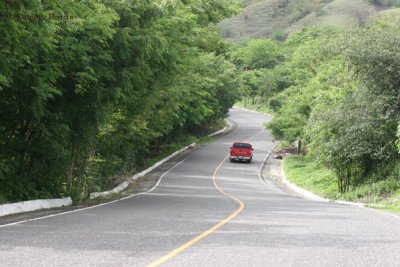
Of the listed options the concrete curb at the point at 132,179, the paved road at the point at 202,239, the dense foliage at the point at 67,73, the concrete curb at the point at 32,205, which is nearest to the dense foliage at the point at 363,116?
the dense foliage at the point at 67,73

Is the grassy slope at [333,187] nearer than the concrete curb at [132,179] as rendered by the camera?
Yes

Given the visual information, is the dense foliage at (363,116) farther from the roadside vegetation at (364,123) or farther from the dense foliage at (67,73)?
the dense foliage at (67,73)

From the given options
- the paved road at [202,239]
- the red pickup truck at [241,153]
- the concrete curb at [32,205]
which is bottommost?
the red pickup truck at [241,153]

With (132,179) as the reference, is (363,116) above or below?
above

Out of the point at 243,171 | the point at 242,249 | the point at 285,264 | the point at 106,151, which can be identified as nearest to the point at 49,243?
the point at 242,249

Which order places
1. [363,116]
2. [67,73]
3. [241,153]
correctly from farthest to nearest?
1. [241,153]
2. [363,116]
3. [67,73]

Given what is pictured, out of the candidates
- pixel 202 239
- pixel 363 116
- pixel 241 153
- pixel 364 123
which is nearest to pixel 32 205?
pixel 202 239

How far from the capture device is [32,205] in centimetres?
1627

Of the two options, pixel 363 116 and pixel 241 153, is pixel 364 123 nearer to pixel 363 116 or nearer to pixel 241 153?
pixel 363 116

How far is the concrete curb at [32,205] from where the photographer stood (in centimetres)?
1453

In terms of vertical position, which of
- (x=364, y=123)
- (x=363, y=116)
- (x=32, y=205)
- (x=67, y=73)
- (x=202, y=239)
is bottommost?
(x=32, y=205)

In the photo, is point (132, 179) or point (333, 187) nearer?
point (333, 187)

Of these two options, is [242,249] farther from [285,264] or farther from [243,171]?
[243,171]

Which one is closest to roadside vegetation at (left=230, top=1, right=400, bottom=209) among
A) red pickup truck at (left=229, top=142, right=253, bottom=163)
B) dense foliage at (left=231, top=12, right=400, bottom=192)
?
dense foliage at (left=231, top=12, right=400, bottom=192)
